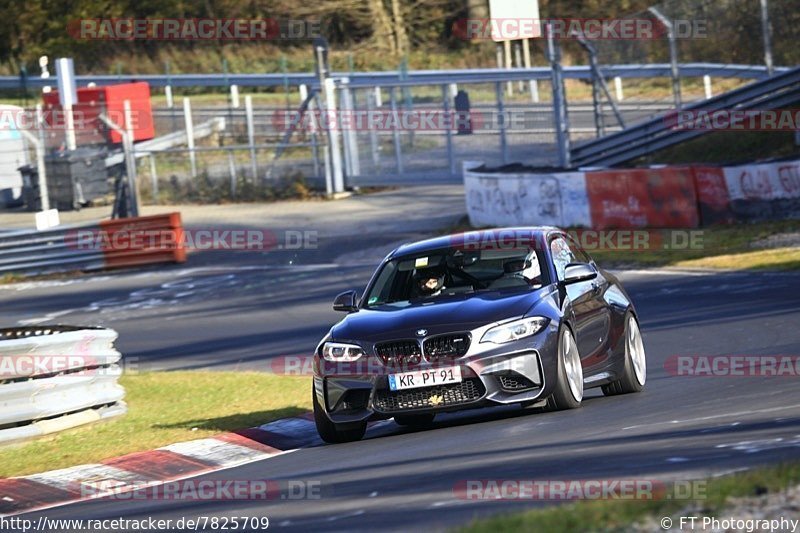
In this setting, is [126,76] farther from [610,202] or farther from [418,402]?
[418,402]

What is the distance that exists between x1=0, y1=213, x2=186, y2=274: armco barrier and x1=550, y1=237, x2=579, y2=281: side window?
17.7 meters

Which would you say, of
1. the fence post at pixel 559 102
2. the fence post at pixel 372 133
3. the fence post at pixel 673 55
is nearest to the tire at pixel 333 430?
the fence post at pixel 673 55

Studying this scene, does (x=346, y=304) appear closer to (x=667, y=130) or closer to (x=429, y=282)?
(x=429, y=282)

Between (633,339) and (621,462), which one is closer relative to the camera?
(621,462)

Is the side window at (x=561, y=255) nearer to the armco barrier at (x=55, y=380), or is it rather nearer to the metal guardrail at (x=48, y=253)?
the armco barrier at (x=55, y=380)

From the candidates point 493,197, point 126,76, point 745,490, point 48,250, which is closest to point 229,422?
point 745,490

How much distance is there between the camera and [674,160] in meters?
29.5

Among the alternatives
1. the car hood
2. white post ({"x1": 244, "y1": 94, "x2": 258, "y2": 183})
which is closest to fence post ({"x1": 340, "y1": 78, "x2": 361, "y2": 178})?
white post ({"x1": 244, "y1": 94, "x2": 258, "y2": 183})

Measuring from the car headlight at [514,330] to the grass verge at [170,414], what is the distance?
2.89 meters

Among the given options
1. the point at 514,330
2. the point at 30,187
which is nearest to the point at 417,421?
the point at 514,330

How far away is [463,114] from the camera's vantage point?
32.6 m

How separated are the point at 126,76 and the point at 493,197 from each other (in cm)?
→ 2507

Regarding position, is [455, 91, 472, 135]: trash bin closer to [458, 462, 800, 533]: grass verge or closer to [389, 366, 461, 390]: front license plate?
[389, 366, 461, 390]: front license plate

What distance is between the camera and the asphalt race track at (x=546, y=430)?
755 centimetres
